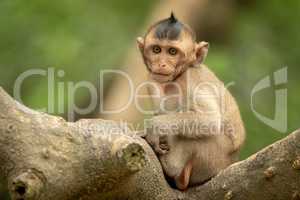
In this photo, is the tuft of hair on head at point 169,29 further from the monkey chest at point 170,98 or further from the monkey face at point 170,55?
the monkey chest at point 170,98

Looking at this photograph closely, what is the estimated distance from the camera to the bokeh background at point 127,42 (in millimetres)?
14297

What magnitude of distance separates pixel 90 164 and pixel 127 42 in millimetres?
9243

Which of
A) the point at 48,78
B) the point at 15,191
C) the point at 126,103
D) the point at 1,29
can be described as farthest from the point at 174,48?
the point at 1,29

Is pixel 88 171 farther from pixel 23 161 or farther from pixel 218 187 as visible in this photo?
pixel 218 187

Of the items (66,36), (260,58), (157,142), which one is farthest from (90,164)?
(260,58)

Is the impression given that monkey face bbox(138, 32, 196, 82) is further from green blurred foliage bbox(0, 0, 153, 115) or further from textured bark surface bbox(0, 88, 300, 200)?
green blurred foliage bbox(0, 0, 153, 115)

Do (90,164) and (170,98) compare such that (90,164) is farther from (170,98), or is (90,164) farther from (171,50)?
(171,50)

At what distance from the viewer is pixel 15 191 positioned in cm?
596

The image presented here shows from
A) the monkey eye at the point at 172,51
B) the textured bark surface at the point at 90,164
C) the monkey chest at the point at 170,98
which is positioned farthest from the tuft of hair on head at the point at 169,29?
the textured bark surface at the point at 90,164

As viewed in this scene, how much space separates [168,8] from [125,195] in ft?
26.6

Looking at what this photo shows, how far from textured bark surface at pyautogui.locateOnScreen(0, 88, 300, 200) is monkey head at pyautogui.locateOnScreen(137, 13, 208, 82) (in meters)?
1.66

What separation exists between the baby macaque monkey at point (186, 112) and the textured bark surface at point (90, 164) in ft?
2.55

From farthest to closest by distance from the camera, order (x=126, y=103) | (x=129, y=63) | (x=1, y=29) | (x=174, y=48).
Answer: (x=1, y=29), (x=129, y=63), (x=126, y=103), (x=174, y=48)

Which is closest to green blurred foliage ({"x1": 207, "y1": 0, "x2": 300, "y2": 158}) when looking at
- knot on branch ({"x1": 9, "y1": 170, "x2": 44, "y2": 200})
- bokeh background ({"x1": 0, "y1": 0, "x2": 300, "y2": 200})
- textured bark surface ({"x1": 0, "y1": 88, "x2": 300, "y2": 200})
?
bokeh background ({"x1": 0, "y1": 0, "x2": 300, "y2": 200})
